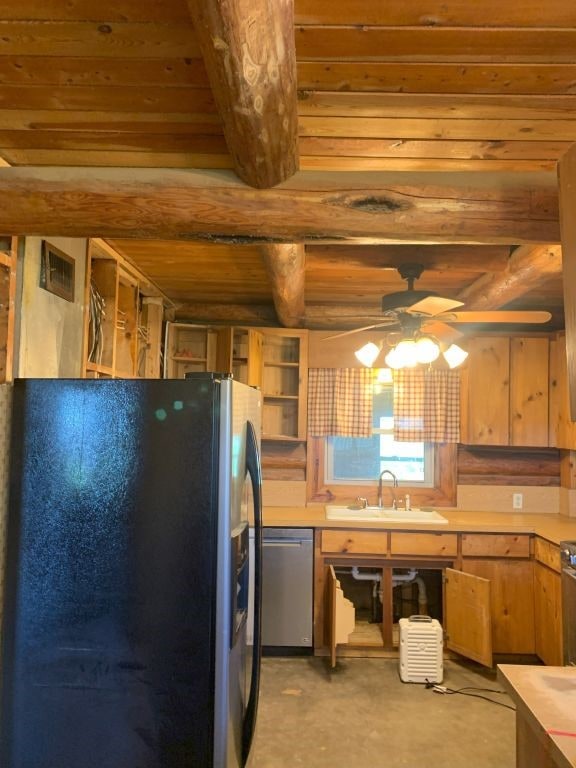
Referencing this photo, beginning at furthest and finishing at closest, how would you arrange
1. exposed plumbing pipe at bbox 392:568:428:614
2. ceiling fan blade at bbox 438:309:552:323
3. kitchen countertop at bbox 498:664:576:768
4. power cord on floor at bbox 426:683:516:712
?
exposed plumbing pipe at bbox 392:568:428:614 < power cord on floor at bbox 426:683:516:712 < ceiling fan blade at bbox 438:309:552:323 < kitchen countertop at bbox 498:664:576:768

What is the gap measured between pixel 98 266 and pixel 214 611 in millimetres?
1962

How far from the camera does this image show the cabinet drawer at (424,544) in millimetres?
3648

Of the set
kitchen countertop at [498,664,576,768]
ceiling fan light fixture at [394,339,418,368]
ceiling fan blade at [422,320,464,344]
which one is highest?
ceiling fan blade at [422,320,464,344]

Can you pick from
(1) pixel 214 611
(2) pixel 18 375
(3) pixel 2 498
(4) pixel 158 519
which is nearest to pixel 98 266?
(2) pixel 18 375

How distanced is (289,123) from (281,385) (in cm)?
311

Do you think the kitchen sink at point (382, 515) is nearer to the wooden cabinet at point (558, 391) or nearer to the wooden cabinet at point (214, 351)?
the wooden cabinet at point (558, 391)

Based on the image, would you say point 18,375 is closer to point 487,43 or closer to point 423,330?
point 487,43

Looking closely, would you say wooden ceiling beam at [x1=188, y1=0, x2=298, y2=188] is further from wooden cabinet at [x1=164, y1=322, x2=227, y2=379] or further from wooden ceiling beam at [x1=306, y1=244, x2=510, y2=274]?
wooden cabinet at [x1=164, y1=322, x2=227, y2=379]

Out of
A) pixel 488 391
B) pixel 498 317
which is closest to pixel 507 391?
pixel 488 391

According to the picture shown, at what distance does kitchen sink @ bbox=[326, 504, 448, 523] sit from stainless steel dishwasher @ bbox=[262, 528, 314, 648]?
33 cm

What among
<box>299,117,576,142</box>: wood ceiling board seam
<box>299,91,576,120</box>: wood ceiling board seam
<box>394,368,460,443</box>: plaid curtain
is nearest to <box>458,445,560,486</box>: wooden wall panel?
<box>394,368,460,443</box>: plaid curtain

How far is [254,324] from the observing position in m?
4.17

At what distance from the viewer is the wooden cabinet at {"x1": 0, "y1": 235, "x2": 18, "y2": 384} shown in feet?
5.99

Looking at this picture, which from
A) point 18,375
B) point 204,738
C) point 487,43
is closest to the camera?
point 487,43
